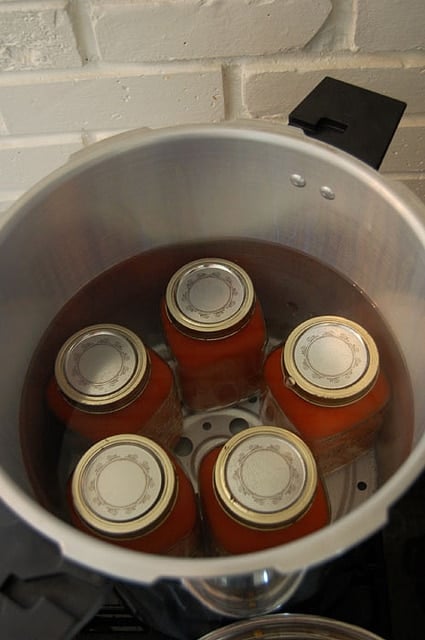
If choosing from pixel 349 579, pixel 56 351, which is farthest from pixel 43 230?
pixel 349 579

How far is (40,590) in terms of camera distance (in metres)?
0.35

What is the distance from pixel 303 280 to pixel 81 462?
23 cm

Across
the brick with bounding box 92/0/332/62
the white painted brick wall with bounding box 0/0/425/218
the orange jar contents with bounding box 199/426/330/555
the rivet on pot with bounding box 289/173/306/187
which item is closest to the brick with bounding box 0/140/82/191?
the white painted brick wall with bounding box 0/0/425/218

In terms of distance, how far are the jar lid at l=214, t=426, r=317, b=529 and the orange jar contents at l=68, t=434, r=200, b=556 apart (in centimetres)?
3

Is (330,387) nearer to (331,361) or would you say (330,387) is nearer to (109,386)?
(331,361)

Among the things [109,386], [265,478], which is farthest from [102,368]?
[265,478]

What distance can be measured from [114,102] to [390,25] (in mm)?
225

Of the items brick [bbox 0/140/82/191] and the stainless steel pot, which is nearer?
the stainless steel pot

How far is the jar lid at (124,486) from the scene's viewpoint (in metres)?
0.38

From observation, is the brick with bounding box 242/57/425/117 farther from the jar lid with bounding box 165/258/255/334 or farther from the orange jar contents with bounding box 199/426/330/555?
the orange jar contents with bounding box 199/426/330/555

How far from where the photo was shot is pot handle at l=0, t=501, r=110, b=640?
0.34 metres

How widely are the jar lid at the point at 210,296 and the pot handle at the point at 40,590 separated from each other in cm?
18

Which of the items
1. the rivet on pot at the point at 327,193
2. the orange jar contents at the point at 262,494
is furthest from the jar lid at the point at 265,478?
the rivet on pot at the point at 327,193

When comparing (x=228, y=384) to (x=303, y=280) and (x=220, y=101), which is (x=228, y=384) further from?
(x=220, y=101)
